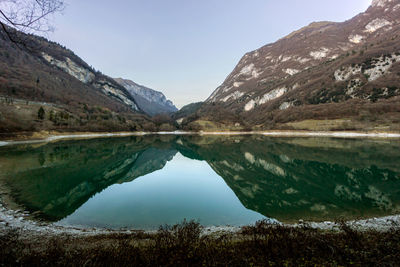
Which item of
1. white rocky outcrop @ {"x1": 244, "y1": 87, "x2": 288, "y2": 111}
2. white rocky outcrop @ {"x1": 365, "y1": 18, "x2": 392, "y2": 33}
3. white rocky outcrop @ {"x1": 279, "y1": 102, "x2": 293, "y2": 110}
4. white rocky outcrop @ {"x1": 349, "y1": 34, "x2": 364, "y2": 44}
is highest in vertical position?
white rocky outcrop @ {"x1": 365, "y1": 18, "x2": 392, "y2": 33}

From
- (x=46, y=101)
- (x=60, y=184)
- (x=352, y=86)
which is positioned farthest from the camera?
(x=352, y=86)

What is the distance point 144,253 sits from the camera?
398 cm

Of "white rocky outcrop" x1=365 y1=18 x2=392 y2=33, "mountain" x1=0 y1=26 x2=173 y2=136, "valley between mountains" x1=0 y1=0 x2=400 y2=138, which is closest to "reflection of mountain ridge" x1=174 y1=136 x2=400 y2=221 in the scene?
"mountain" x1=0 y1=26 x2=173 y2=136

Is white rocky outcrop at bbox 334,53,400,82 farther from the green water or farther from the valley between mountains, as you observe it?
the green water

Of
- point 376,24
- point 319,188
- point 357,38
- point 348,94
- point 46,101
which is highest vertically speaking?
point 376,24

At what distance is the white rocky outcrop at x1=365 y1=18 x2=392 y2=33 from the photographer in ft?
609

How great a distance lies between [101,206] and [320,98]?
145336 millimetres

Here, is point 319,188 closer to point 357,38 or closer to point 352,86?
point 352,86

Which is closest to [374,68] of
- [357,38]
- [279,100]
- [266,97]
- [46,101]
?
[279,100]

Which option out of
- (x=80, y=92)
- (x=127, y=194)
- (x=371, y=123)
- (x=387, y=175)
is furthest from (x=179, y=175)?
(x=80, y=92)

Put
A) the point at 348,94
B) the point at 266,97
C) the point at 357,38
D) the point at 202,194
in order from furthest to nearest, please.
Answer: the point at 357,38 < the point at 266,97 < the point at 348,94 < the point at 202,194

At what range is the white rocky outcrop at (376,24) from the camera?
18562 centimetres

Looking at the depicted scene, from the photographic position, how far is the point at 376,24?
627 ft

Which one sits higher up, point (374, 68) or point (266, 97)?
point (374, 68)
